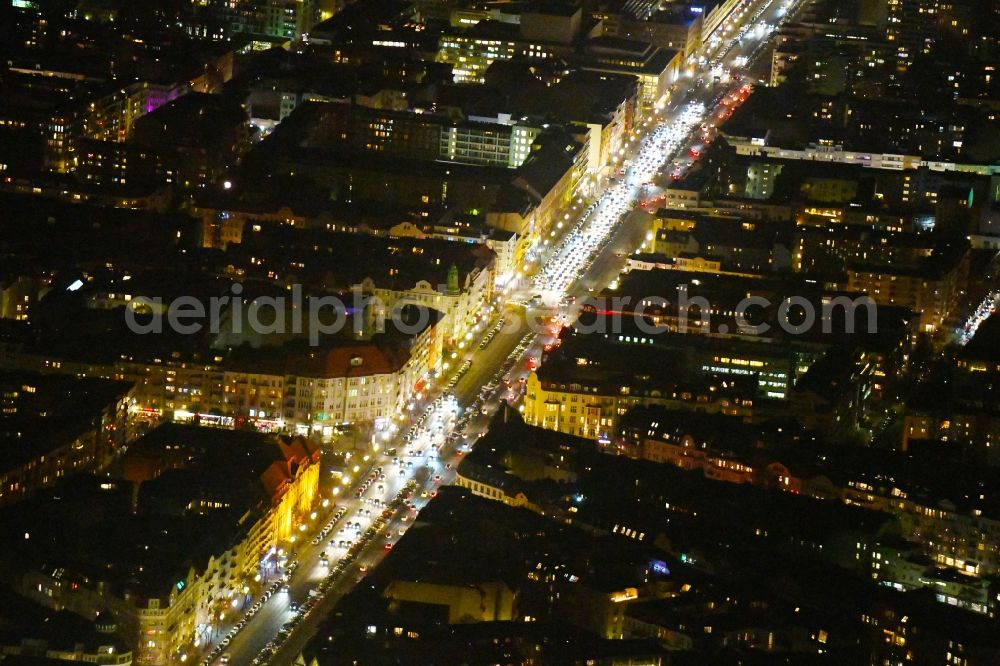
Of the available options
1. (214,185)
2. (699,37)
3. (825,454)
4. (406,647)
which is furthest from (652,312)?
(699,37)

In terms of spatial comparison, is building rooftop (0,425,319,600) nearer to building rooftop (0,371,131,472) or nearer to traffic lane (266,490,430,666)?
building rooftop (0,371,131,472)

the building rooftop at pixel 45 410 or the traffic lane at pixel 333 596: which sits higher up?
the building rooftop at pixel 45 410

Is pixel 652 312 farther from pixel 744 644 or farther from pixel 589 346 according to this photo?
pixel 744 644

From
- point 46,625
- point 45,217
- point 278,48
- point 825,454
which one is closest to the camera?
point 46,625

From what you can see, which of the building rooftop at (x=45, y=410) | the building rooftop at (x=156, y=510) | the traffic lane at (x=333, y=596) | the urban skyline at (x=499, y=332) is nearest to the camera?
the traffic lane at (x=333, y=596)

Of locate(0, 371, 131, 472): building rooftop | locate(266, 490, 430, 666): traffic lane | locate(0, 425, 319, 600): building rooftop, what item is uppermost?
locate(0, 371, 131, 472): building rooftop

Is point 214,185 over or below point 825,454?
over

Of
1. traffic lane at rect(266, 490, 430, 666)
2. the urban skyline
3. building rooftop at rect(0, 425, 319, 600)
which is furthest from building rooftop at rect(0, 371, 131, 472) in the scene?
traffic lane at rect(266, 490, 430, 666)

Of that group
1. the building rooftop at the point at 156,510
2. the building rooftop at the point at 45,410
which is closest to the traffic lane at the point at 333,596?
the building rooftop at the point at 156,510

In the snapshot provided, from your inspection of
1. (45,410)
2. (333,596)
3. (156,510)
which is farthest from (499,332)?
(333,596)

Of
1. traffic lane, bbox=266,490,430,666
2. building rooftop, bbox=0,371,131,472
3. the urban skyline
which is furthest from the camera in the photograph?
building rooftop, bbox=0,371,131,472

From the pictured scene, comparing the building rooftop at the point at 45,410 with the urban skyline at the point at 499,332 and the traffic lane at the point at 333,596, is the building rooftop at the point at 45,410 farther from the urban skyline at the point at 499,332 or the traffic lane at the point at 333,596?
the traffic lane at the point at 333,596
